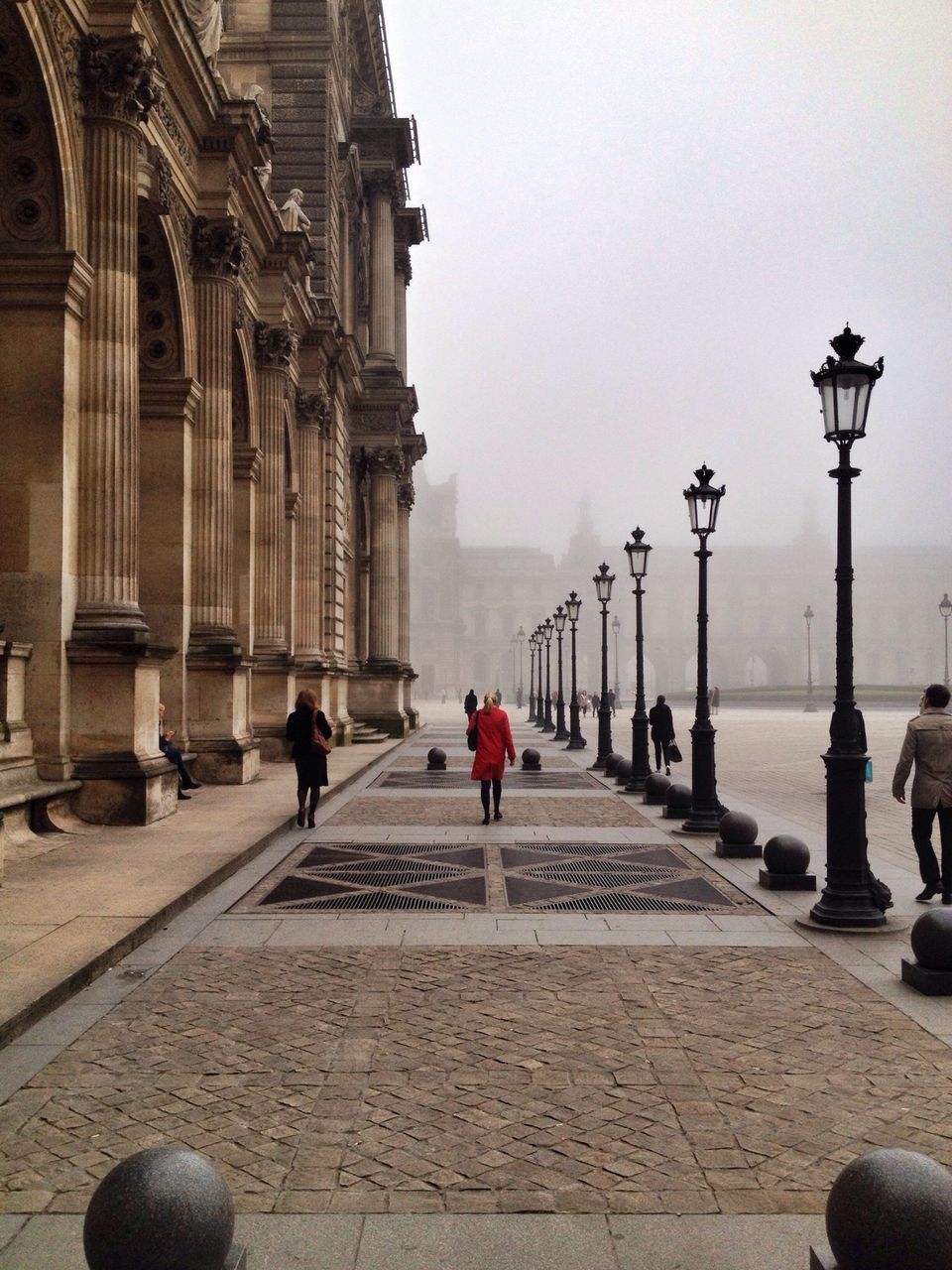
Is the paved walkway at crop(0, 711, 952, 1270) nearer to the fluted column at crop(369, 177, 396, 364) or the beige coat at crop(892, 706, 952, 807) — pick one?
the beige coat at crop(892, 706, 952, 807)

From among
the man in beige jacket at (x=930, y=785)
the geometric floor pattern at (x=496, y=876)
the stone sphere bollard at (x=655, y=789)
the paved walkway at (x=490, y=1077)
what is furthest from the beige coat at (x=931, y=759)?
the stone sphere bollard at (x=655, y=789)

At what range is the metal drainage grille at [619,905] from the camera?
29.9ft

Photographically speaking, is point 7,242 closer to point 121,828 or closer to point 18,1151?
point 121,828

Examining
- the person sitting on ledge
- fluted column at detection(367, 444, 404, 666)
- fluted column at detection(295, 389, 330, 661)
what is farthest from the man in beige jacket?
fluted column at detection(367, 444, 404, 666)

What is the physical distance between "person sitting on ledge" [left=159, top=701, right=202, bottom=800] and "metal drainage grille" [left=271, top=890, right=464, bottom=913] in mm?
5721

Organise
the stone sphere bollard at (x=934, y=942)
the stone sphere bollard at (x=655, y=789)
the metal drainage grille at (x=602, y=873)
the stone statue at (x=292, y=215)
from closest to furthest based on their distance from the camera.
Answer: the stone sphere bollard at (x=934, y=942) < the metal drainage grille at (x=602, y=873) < the stone sphere bollard at (x=655, y=789) < the stone statue at (x=292, y=215)

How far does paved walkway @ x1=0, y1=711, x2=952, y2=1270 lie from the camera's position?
388cm

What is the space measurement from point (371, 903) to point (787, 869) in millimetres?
3511

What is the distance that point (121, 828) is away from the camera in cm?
1241

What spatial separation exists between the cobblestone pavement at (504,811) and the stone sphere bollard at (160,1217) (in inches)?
457

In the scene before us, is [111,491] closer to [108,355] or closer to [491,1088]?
[108,355]

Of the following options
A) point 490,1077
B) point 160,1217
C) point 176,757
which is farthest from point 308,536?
point 160,1217

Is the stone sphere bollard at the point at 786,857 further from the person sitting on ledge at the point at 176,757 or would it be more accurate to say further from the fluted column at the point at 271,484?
the fluted column at the point at 271,484

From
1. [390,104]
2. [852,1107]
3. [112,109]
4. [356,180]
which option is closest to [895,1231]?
[852,1107]
